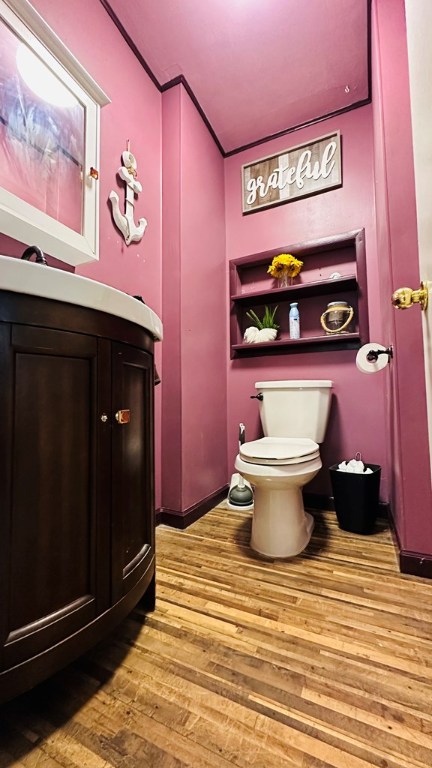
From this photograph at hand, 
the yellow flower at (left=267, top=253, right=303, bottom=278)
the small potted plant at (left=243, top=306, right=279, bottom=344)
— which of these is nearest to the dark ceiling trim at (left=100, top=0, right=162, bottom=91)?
the yellow flower at (left=267, top=253, right=303, bottom=278)

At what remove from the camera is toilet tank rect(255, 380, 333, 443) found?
168cm

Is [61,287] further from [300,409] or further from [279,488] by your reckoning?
[300,409]

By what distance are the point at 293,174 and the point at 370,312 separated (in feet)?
3.44

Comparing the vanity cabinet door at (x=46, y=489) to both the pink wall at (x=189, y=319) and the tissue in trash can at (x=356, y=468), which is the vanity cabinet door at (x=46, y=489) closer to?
the pink wall at (x=189, y=319)

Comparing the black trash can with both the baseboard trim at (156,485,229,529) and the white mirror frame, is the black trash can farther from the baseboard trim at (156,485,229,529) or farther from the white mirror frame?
the white mirror frame

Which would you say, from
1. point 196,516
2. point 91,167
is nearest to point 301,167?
point 91,167

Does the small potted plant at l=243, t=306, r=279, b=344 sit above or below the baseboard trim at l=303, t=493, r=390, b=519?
above

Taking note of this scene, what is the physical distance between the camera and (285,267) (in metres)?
1.95

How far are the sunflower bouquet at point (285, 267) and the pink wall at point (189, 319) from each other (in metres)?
0.39

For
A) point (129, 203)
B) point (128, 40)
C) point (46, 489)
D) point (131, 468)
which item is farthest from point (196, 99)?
point (46, 489)

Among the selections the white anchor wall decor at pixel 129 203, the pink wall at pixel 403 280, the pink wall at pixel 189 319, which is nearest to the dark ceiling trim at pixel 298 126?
the pink wall at pixel 189 319

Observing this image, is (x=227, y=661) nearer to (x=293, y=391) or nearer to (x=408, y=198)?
(x=293, y=391)

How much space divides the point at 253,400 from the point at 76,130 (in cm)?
159

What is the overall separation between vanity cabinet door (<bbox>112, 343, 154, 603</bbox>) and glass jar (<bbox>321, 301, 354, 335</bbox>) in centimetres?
129
